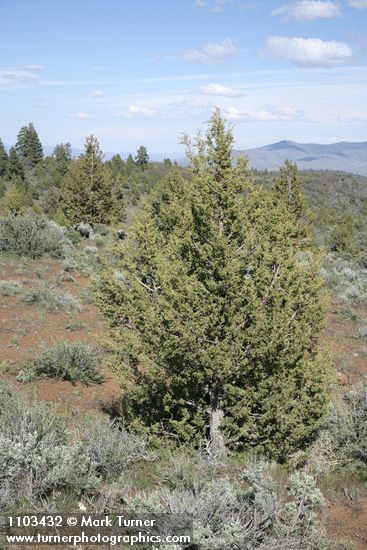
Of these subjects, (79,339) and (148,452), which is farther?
(79,339)

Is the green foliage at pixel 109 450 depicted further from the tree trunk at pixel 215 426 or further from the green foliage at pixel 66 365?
the green foliage at pixel 66 365

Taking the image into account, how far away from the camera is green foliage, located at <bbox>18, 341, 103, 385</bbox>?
11.7 m

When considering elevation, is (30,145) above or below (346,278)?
above

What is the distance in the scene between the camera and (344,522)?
5.88 m

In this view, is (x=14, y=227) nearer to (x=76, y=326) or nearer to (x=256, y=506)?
(x=76, y=326)

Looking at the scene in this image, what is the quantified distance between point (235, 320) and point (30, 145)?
66.9 meters

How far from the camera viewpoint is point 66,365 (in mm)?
11672

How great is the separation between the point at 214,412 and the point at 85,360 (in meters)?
5.41

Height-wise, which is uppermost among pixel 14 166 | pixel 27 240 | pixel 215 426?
pixel 14 166

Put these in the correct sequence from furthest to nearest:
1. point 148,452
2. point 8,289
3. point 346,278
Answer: point 346,278 → point 8,289 → point 148,452

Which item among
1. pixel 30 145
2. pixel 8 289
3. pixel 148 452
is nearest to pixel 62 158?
pixel 30 145

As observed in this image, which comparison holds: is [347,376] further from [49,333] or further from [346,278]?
[346,278]

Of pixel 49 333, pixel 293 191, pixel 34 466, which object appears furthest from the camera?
pixel 293 191

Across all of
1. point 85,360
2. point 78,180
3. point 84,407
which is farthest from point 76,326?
point 78,180
